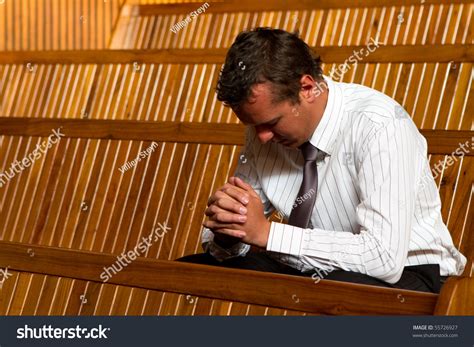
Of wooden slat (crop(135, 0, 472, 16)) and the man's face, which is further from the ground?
wooden slat (crop(135, 0, 472, 16))

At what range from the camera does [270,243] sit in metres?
1.73

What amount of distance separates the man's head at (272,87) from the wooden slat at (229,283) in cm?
32

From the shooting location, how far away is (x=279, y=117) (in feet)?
5.84

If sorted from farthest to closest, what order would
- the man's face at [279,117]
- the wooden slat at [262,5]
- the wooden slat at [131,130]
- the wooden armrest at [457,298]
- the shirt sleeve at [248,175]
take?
the wooden slat at [262,5] < the wooden slat at [131,130] < the shirt sleeve at [248,175] < the man's face at [279,117] < the wooden armrest at [457,298]

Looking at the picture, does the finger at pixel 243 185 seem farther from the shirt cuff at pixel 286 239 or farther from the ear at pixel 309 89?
the ear at pixel 309 89

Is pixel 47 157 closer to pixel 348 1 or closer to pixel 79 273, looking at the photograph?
pixel 79 273

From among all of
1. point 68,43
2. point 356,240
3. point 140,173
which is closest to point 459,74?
point 140,173

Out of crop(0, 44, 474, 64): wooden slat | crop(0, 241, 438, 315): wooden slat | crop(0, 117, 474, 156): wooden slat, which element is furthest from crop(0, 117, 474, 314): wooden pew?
crop(0, 44, 474, 64): wooden slat

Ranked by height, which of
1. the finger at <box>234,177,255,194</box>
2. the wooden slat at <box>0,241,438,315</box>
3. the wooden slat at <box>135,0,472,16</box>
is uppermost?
the wooden slat at <box>135,0,472,16</box>

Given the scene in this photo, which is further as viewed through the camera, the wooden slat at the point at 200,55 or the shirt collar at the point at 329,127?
the wooden slat at the point at 200,55

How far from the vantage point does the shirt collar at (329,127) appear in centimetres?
184

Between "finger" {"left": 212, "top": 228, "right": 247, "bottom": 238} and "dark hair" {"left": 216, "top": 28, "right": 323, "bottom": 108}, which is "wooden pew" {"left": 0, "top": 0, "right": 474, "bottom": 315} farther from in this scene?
"dark hair" {"left": 216, "top": 28, "right": 323, "bottom": 108}

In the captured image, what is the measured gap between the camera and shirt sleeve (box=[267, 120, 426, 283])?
168 cm

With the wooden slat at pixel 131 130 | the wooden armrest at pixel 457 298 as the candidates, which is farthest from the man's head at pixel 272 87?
the wooden slat at pixel 131 130
